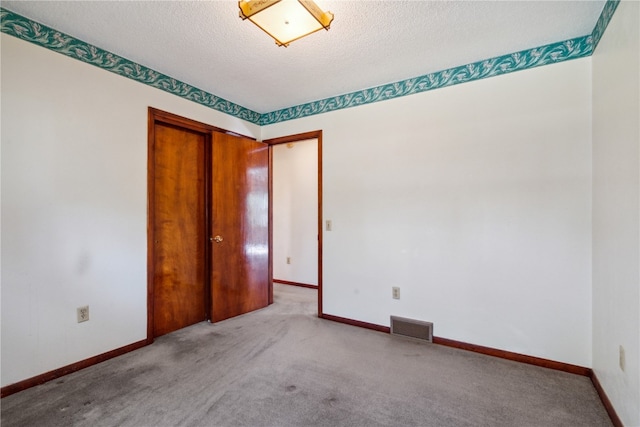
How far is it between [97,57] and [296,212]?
3.26 meters

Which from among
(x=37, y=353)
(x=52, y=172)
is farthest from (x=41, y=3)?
(x=37, y=353)

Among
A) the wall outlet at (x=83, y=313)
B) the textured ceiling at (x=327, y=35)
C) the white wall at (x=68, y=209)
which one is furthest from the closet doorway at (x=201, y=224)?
the textured ceiling at (x=327, y=35)

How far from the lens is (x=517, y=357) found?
7.64 feet

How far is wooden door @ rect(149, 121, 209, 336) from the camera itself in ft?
9.33

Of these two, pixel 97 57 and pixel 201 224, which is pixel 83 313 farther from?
pixel 97 57

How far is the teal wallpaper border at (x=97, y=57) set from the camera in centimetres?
192

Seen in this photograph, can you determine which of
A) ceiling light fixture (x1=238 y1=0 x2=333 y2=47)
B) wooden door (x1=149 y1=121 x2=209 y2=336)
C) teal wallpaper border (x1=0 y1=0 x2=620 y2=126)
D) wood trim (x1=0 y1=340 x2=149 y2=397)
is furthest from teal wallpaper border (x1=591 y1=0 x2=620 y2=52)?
wood trim (x1=0 y1=340 x2=149 y2=397)

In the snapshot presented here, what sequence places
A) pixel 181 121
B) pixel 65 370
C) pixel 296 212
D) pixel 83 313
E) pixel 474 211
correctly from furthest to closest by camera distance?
pixel 296 212, pixel 181 121, pixel 474 211, pixel 83 313, pixel 65 370

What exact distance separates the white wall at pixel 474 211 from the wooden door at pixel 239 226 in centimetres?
94

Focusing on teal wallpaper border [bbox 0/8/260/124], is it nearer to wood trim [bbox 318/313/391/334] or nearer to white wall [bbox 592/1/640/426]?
wood trim [bbox 318/313/391/334]

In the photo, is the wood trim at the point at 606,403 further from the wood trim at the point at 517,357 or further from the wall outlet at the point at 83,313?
the wall outlet at the point at 83,313

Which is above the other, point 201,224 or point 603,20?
point 603,20

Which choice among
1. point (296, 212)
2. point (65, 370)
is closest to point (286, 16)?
point (65, 370)

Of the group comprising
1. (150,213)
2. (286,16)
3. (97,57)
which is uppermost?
(97,57)
